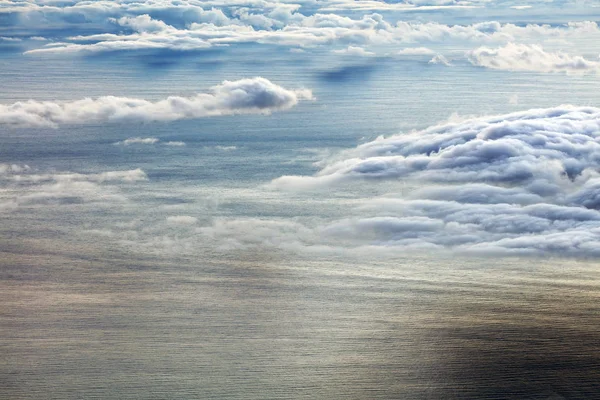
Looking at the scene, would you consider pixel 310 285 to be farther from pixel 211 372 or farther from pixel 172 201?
pixel 172 201

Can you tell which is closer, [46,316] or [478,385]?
[478,385]

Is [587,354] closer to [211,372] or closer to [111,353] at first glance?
[211,372]

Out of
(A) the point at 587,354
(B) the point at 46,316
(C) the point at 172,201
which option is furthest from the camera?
(C) the point at 172,201

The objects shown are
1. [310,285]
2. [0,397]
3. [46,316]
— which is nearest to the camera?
[0,397]

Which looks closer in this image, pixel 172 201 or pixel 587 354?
pixel 587 354

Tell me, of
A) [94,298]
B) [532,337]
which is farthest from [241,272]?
[532,337]

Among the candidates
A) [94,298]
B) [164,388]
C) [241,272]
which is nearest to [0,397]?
[164,388]

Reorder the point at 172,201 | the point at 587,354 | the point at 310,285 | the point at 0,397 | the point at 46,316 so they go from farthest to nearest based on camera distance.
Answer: the point at 172,201 < the point at 310,285 < the point at 46,316 < the point at 587,354 < the point at 0,397

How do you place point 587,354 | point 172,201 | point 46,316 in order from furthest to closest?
point 172,201
point 46,316
point 587,354
